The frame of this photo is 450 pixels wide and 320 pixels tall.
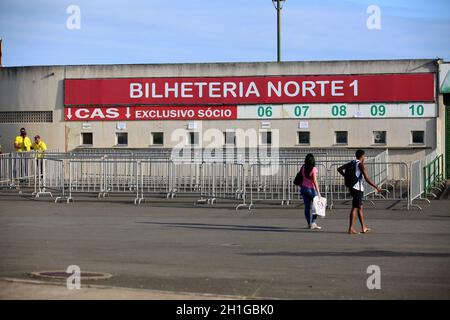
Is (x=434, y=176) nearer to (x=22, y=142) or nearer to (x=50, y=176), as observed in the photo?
(x=50, y=176)

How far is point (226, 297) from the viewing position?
31.6 ft

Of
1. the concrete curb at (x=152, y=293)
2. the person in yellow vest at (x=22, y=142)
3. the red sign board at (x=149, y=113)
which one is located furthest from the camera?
the red sign board at (x=149, y=113)

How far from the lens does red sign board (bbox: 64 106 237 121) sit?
120ft

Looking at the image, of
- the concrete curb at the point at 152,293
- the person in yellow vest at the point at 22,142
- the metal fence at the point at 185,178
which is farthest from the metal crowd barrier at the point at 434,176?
the concrete curb at the point at 152,293

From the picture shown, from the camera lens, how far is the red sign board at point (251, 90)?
35312mm

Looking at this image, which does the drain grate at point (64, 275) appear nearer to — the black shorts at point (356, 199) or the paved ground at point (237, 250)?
the paved ground at point (237, 250)

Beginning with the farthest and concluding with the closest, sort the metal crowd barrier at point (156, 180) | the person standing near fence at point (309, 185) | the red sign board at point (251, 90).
Answer: the red sign board at point (251, 90) < the metal crowd barrier at point (156, 180) < the person standing near fence at point (309, 185)

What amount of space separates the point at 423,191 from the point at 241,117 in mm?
11278

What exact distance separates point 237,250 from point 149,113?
75.7 ft

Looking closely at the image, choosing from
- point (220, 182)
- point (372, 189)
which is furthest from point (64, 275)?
point (372, 189)

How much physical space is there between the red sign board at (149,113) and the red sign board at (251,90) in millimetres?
245

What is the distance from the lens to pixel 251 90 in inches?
1430

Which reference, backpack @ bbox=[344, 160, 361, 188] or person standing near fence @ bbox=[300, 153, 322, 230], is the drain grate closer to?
backpack @ bbox=[344, 160, 361, 188]
